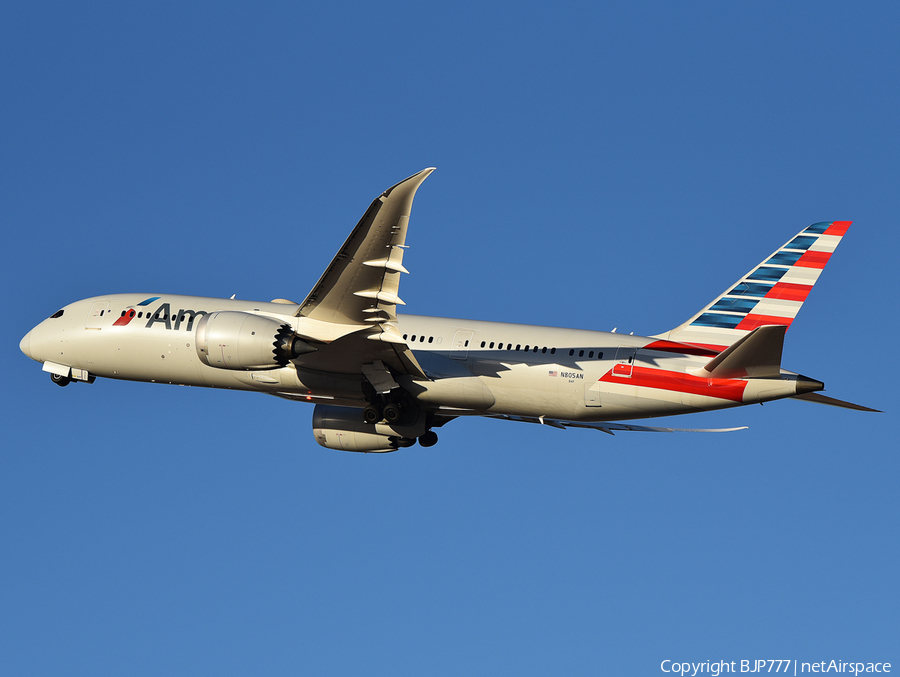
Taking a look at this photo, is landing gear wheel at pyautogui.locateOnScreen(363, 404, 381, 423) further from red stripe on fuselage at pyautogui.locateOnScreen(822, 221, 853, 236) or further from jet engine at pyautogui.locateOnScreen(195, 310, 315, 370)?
red stripe on fuselage at pyautogui.locateOnScreen(822, 221, 853, 236)

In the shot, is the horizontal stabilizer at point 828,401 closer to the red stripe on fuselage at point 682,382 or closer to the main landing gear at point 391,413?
the red stripe on fuselage at point 682,382

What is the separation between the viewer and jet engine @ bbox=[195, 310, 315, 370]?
2859 centimetres

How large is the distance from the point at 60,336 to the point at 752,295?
22652 millimetres

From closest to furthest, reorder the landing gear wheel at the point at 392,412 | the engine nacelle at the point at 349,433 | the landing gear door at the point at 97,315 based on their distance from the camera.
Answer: the landing gear wheel at the point at 392,412 < the landing gear door at the point at 97,315 < the engine nacelle at the point at 349,433

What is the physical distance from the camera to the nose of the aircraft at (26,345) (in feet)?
119

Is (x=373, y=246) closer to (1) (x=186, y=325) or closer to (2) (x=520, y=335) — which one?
(2) (x=520, y=335)

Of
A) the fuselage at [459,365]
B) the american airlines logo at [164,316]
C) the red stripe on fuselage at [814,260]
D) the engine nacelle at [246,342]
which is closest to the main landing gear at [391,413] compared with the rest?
the fuselage at [459,365]

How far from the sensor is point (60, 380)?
35562 mm

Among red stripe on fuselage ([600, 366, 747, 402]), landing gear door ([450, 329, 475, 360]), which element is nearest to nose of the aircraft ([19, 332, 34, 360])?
landing gear door ([450, 329, 475, 360])

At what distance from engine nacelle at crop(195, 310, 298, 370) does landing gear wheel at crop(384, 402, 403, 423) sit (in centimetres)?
401

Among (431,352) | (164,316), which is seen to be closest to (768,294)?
(431,352)

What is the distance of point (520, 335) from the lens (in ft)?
101

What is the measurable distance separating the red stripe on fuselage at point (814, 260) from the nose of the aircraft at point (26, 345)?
25719mm

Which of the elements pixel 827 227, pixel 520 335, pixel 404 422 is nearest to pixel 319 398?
pixel 404 422
